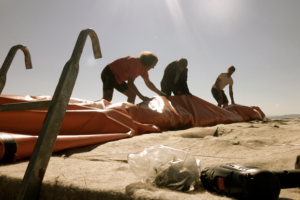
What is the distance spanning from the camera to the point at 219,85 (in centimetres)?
592

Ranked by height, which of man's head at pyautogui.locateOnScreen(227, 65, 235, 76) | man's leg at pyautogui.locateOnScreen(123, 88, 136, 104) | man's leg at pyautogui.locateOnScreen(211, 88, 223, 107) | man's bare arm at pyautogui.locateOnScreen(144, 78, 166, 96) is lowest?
man's leg at pyautogui.locateOnScreen(211, 88, 223, 107)

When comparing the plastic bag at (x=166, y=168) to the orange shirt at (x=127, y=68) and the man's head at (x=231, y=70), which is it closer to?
the orange shirt at (x=127, y=68)

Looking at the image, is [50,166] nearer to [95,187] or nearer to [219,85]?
[95,187]

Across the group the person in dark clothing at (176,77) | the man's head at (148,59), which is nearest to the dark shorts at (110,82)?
the man's head at (148,59)

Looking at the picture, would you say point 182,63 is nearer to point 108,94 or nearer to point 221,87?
point 108,94

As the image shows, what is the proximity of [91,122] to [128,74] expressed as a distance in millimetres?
1734

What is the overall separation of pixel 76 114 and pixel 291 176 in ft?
5.16

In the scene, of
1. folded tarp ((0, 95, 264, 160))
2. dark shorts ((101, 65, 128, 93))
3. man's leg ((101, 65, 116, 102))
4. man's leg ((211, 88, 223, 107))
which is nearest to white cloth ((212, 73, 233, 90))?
man's leg ((211, 88, 223, 107))

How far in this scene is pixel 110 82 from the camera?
3.64m

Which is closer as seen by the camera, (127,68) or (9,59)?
(9,59)

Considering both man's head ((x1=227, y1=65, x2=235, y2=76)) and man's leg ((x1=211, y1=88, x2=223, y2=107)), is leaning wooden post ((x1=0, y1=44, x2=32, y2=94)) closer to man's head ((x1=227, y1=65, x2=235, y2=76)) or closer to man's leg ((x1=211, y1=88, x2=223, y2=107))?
man's leg ((x1=211, y1=88, x2=223, y2=107))

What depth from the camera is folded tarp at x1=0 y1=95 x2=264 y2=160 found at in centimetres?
123

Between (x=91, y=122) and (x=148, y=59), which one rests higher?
(x=148, y=59)

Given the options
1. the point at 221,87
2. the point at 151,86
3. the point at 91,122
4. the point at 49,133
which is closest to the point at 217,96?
the point at 221,87
